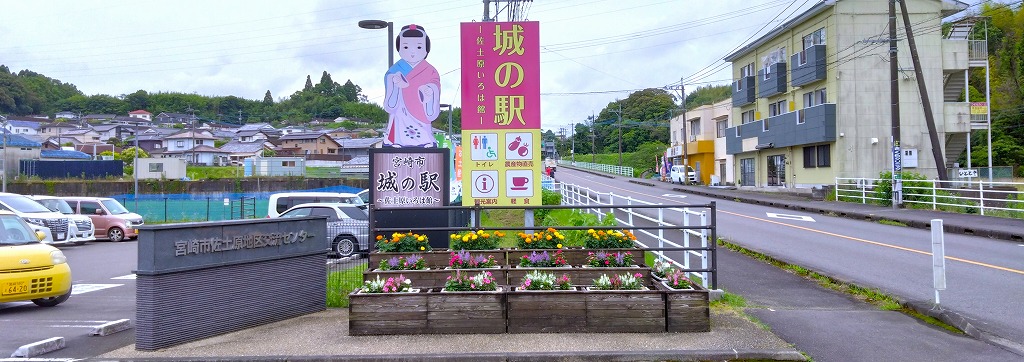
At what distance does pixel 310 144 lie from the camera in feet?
285

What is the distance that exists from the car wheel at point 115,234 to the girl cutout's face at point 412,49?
2074 cm

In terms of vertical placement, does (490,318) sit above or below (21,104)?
below

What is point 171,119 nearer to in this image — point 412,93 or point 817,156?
point 817,156

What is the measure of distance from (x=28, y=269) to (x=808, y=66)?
3648cm

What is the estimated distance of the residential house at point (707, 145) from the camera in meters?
56.0

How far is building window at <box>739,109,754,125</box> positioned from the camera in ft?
156

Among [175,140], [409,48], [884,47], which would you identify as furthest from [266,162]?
[409,48]

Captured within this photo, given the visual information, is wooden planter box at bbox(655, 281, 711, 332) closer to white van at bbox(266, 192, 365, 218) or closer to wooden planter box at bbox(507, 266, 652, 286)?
wooden planter box at bbox(507, 266, 652, 286)

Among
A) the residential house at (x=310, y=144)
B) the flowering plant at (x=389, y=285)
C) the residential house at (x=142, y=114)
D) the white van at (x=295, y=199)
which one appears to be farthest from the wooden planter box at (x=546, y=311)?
the residential house at (x=142, y=114)

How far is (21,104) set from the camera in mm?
105688

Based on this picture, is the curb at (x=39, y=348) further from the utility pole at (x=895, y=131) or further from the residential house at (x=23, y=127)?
the residential house at (x=23, y=127)

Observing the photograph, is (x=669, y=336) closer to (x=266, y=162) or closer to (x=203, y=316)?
(x=203, y=316)

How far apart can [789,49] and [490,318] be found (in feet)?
130

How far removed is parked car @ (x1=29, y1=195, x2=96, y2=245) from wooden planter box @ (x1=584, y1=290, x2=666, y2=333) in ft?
74.8
